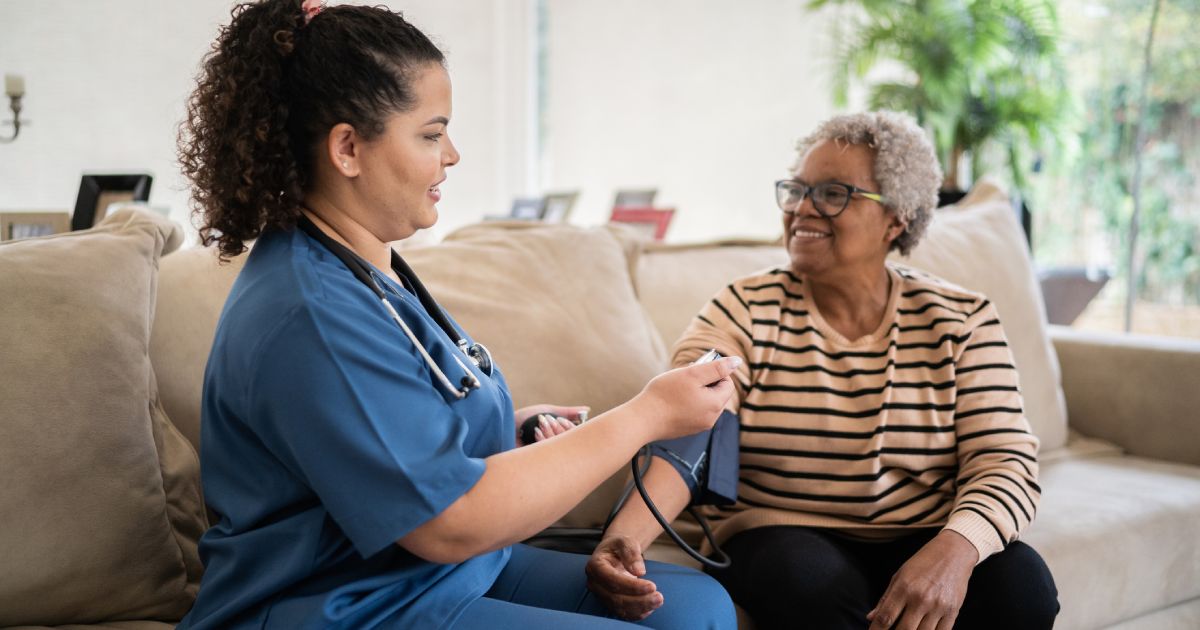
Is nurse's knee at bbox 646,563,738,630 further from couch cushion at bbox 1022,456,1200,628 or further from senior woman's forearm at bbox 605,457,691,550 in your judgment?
couch cushion at bbox 1022,456,1200,628

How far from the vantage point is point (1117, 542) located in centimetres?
169

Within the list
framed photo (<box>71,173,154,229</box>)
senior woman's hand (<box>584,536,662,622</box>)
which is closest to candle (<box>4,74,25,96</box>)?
framed photo (<box>71,173,154,229</box>)

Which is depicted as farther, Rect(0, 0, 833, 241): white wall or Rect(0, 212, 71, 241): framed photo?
Rect(0, 0, 833, 241): white wall

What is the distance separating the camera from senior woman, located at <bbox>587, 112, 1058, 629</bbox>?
136 cm

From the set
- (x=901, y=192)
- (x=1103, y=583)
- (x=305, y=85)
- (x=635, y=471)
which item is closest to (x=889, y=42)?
(x=901, y=192)

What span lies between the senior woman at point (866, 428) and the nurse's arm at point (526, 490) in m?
0.30

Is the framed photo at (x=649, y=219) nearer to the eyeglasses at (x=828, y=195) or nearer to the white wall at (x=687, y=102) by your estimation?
the eyeglasses at (x=828, y=195)

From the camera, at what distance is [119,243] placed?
1.37 metres

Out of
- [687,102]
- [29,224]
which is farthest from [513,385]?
[687,102]

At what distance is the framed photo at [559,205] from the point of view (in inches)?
125

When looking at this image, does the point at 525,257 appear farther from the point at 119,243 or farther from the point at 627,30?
the point at 627,30

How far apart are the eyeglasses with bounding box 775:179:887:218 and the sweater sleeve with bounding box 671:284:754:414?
20 centimetres

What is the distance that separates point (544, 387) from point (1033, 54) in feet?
10.3

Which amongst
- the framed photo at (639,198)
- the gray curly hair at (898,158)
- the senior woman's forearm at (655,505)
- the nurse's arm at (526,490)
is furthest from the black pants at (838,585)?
the framed photo at (639,198)
